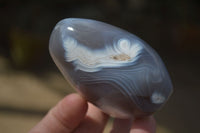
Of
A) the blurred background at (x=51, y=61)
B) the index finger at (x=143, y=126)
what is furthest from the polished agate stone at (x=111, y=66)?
the blurred background at (x=51, y=61)

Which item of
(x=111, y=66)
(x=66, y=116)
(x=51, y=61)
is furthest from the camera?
(x=51, y=61)

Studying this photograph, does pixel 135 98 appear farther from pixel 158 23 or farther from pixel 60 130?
pixel 158 23

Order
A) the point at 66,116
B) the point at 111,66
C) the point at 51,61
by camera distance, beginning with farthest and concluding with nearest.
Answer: the point at 51,61, the point at 66,116, the point at 111,66

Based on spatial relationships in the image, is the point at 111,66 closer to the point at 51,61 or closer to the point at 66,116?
the point at 66,116

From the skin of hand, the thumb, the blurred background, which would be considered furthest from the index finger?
the blurred background

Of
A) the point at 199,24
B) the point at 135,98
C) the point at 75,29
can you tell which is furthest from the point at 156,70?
the point at 199,24

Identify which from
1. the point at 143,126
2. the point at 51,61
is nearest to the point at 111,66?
the point at 143,126
